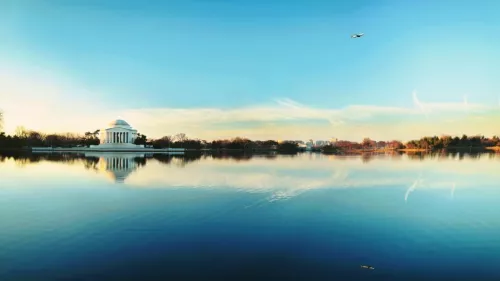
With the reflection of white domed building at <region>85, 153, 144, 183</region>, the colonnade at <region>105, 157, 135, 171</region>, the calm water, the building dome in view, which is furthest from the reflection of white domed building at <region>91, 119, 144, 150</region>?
the calm water

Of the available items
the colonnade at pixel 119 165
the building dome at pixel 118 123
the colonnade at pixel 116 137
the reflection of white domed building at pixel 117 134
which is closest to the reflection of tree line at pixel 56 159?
the colonnade at pixel 119 165

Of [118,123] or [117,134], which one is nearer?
[117,134]

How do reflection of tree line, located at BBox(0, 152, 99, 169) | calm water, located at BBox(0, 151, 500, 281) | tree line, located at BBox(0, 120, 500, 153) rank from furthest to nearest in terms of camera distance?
tree line, located at BBox(0, 120, 500, 153), reflection of tree line, located at BBox(0, 152, 99, 169), calm water, located at BBox(0, 151, 500, 281)

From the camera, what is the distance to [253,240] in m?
11.8

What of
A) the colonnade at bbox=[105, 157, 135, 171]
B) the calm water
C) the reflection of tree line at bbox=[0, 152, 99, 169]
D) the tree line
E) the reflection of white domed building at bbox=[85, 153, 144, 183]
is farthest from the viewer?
the tree line

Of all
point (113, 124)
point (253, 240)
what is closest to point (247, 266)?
point (253, 240)

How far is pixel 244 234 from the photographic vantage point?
41.0 feet

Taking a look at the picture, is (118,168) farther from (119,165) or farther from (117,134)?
(117,134)

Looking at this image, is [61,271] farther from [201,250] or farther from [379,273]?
[379,273]

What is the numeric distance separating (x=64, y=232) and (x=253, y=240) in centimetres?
663

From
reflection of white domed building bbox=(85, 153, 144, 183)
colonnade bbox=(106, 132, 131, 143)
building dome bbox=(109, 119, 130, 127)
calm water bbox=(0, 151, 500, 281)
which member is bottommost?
calm water bbox=(0, 151, 500, 281)

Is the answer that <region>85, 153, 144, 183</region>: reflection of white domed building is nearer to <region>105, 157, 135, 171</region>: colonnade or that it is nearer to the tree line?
<region>105, 157, 135, 171</region>: colonnade

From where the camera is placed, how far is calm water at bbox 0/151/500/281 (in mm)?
9203

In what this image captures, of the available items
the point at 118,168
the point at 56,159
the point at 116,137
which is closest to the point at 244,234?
the point at 118,168
